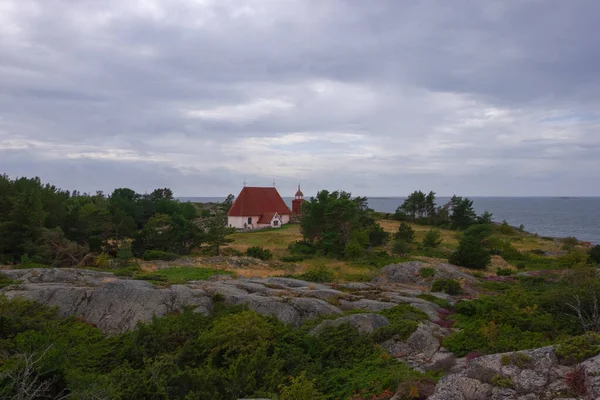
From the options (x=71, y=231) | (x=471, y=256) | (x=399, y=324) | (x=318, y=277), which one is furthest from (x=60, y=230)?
(x=471, y=256)

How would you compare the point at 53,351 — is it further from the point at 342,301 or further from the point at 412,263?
the point at 412,263

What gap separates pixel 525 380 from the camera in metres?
7.21

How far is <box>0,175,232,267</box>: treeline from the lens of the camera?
80.6 feet

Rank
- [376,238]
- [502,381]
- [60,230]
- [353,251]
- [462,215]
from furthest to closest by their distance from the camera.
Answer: [462,215] → [376,238] → [353,251] → [60,230] → [502,381]

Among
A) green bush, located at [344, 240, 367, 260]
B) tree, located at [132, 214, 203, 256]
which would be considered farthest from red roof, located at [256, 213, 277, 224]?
green bush, located at [344, 240, 367, 260]

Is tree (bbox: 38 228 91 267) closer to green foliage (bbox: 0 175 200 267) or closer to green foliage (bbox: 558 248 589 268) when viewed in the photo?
green foliage (bbox: 0 175 200 267)

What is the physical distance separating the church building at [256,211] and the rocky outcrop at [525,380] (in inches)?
2006

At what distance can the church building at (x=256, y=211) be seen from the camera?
58.0 metres

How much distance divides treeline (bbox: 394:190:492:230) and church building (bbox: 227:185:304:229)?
72.1 feet

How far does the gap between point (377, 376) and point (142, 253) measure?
26.7 metres

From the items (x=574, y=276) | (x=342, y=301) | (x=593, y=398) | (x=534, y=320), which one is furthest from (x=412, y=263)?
(x=593, y=398)

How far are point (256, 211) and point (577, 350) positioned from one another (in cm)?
5270

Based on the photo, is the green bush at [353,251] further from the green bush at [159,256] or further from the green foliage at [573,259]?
the green foliage at [573,259]

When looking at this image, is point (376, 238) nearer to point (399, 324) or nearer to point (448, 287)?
point (448, 287)
